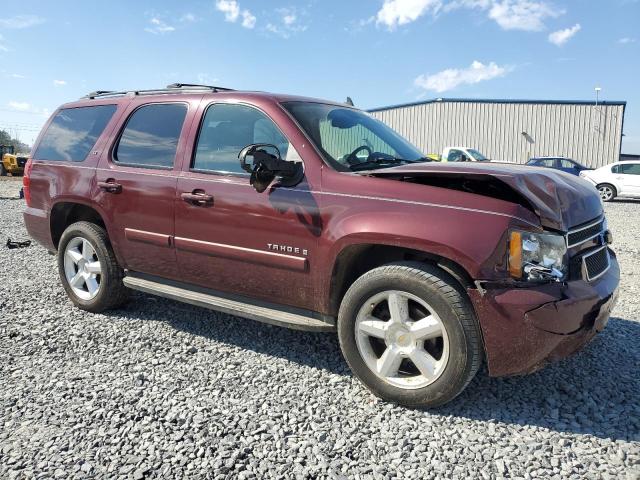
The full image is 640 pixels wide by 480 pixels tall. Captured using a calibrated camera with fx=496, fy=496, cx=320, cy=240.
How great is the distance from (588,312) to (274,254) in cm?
183

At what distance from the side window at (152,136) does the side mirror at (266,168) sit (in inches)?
36.8

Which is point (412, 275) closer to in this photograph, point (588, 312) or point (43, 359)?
point (588, 312)

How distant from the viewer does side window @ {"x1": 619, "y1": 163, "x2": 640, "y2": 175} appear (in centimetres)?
1686

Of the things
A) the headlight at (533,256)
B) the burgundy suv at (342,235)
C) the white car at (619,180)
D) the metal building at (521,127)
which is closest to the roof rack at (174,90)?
the burgundy suv at (342,235)

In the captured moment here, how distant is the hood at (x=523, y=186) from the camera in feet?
8.48

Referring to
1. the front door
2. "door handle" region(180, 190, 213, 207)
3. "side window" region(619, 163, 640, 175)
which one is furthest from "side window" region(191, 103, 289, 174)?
"side window" region(619, 163, 640, 175)

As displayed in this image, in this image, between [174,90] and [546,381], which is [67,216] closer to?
[174,90]

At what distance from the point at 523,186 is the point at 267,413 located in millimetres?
1860

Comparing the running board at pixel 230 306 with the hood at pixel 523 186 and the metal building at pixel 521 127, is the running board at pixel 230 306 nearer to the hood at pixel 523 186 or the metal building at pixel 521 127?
the hood at pixel 523 186

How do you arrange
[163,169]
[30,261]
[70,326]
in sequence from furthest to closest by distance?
[30,261], [70,326], [163,169]

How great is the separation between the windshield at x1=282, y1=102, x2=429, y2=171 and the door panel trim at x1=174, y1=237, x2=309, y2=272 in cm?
65

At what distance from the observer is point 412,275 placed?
2717mm

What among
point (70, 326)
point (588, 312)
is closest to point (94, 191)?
point (70, 326)

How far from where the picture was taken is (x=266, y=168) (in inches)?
120
